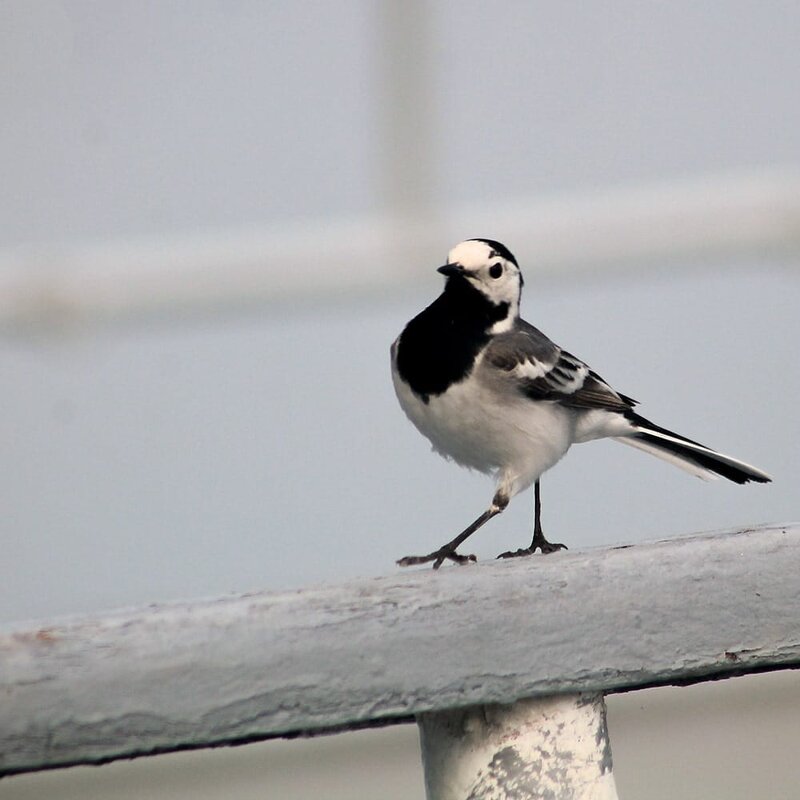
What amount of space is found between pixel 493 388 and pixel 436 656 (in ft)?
5.12

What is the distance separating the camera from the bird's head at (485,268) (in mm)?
2900

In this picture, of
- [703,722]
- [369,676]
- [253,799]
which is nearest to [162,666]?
[369,676]

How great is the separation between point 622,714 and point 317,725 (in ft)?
12.1

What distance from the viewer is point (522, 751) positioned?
136 cm

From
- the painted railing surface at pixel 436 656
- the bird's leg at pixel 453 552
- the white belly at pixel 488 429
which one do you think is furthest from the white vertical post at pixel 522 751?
the white belly at pixel 488 429

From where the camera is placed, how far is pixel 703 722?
469 cm

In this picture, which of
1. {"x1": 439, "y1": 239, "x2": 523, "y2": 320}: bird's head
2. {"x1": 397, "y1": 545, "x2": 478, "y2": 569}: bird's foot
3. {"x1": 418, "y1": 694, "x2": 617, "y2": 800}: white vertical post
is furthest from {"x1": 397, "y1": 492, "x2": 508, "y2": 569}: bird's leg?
{"x1": 418, "y1": 694, "x2": 617, "y2": 800}: white vertical post

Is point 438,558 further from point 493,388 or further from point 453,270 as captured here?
point 453,270

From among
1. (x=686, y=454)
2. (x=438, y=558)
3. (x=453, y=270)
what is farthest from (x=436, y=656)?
(x=686, y=454)

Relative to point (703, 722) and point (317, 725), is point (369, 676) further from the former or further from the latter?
point (703, 722)

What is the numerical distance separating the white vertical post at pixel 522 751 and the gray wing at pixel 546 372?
154cm

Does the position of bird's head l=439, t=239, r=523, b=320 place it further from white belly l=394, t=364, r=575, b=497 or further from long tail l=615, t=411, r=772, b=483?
long tail l=615, t=411, r=772, b=483

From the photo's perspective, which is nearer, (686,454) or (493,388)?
(493,388)

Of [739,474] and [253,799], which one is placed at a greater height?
[739,474]
